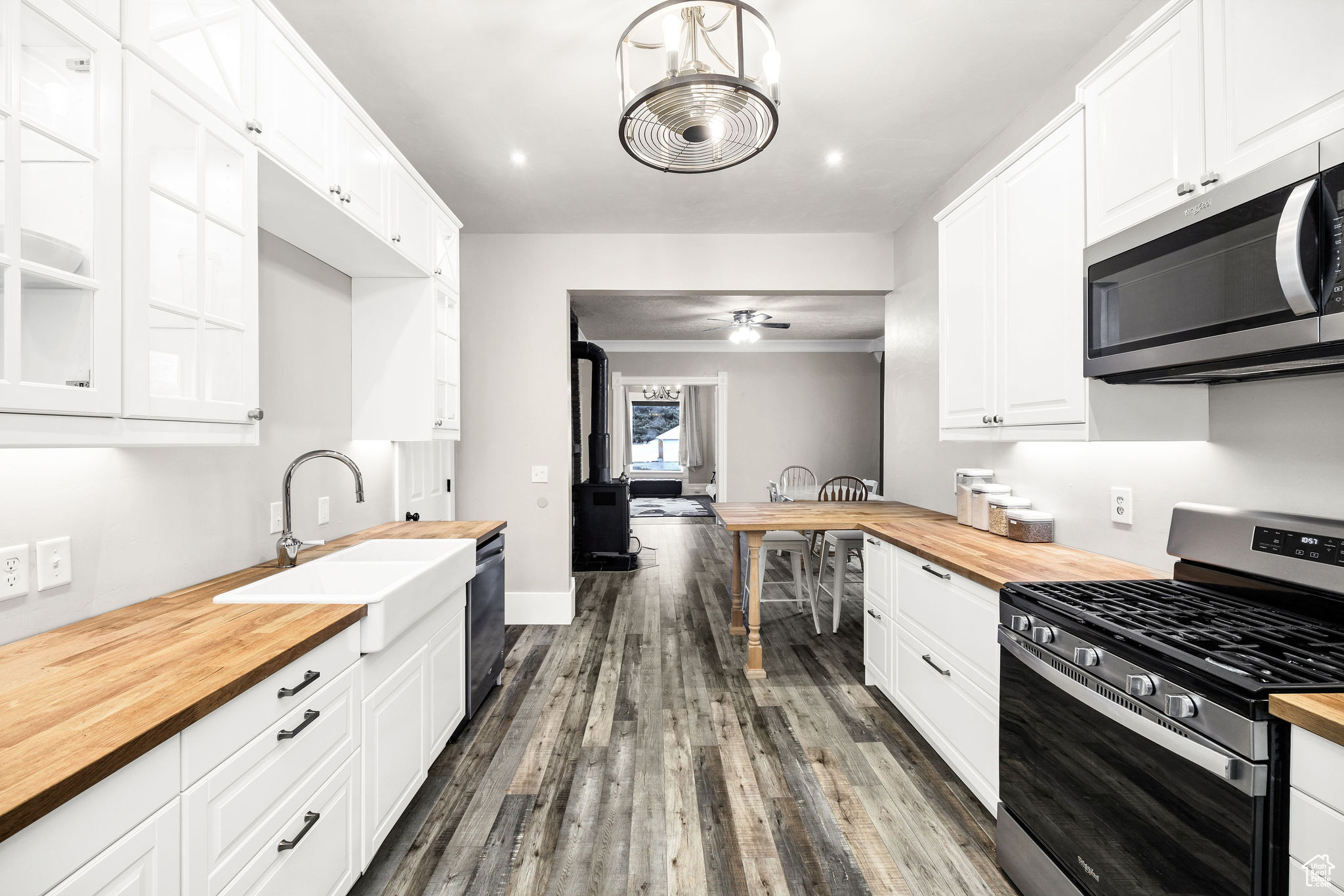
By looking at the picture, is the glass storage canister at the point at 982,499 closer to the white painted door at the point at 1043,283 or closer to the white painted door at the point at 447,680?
the white painted door at the point at 1043,283

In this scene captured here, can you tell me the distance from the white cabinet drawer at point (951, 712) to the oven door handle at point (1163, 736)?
43cm

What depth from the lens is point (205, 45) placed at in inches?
51.3

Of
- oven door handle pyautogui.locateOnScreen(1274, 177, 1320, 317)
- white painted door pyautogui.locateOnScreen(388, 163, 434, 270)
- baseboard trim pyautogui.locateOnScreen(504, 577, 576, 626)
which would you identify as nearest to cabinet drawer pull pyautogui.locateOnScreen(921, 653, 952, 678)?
oven door handle pyautogui.locateOnScreen(1274, 177, 1320, 317)

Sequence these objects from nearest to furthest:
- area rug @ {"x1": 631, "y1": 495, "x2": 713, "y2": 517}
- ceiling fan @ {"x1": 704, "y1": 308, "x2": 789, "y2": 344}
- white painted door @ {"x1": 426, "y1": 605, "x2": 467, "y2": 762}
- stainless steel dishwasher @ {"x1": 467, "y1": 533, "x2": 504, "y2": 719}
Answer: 1. white painted door @ {"x1": 426, "y1": 605, "x2": 467, "y2": 762}
2. stainless steel dishwasher @ {"x1": 467, "y1": 533, "x2": 504, "y2": 719}
3. ceiling fan @ {"x1": 704, "y1": 308, "x2": 789, "y2": 344}
4. area rug @ {"x1": 631, "y1": 495, "x2": 713, "y2": 517}

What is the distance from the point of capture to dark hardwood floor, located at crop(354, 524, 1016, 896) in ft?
5.36

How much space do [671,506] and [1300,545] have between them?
9002 millimetres

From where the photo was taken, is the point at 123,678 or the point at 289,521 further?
the point at 289,521

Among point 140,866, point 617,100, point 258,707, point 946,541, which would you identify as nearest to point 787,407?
point 946,541

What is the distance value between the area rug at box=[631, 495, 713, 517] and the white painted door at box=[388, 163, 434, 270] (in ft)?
20.8

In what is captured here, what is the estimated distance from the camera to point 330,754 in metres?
1.36

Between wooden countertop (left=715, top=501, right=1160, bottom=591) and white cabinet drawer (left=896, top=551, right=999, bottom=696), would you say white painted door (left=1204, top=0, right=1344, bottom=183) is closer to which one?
wooden countertop (left=715, top=501, right=1160, bottom=591)

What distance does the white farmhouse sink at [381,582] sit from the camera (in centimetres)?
152

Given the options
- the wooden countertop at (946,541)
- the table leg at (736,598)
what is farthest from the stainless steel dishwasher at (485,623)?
the table leg at (736,598)
